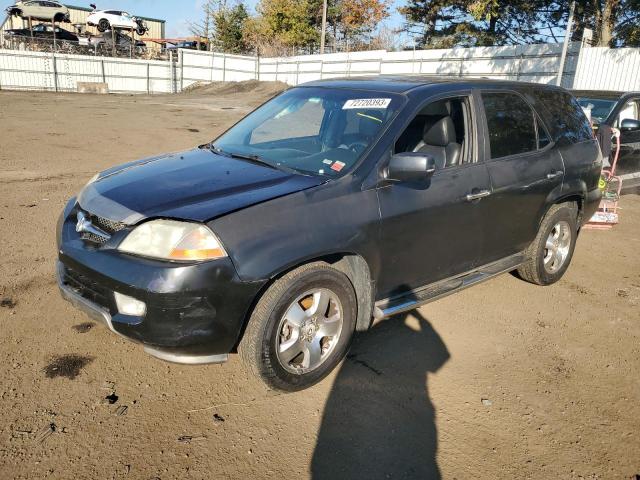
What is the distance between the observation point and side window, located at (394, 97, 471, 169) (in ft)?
12.5

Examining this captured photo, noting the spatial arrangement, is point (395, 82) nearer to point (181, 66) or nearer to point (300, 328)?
point (300, 328)

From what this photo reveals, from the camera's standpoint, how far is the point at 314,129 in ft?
13.5

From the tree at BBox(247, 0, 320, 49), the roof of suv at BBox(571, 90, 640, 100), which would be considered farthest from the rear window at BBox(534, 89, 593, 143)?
the tree at BBox(247, 0, 320, 49)

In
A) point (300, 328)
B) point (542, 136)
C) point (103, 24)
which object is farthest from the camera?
point (103, 24)

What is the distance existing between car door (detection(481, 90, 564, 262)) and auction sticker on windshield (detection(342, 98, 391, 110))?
878 millimetres

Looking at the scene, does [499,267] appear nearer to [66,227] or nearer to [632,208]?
[66,227]

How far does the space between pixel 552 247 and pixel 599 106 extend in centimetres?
496

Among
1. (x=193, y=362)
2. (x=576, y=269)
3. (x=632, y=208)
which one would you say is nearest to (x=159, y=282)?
(x=193, y=362)

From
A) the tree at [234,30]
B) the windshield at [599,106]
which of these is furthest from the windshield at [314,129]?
the tree at [234,30]

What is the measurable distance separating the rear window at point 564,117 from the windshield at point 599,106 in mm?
3699

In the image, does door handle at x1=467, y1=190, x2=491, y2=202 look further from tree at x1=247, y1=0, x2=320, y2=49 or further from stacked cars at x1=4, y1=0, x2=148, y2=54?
tree at x1=247, y1=0, x2=320, y2=49

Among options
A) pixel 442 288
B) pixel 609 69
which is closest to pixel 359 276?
pixel 442 288

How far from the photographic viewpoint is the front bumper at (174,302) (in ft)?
8.44

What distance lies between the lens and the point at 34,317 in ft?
12.3
